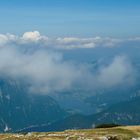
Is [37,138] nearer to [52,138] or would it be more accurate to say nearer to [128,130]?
[52,138]

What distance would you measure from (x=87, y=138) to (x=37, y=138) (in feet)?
46.4

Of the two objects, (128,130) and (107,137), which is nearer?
(107,137)

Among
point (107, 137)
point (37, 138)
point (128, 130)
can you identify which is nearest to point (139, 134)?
point (128, 130)

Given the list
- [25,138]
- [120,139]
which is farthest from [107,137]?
[25,138]

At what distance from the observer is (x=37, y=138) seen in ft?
381

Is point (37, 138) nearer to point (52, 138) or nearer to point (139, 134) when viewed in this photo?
point (52, 138)

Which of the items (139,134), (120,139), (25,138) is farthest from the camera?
(139,134)

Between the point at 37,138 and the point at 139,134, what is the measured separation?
36.7 metres

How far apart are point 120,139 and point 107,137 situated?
4600 mm

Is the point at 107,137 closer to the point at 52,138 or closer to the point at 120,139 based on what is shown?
the point at 120,139

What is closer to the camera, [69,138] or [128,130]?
[69,138]

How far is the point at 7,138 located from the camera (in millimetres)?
123375

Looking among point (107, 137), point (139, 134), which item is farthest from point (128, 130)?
point (107, 137)

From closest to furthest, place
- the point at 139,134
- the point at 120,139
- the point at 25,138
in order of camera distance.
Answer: the point at 120,139 → the point at 25,138 → the point at 139,134
